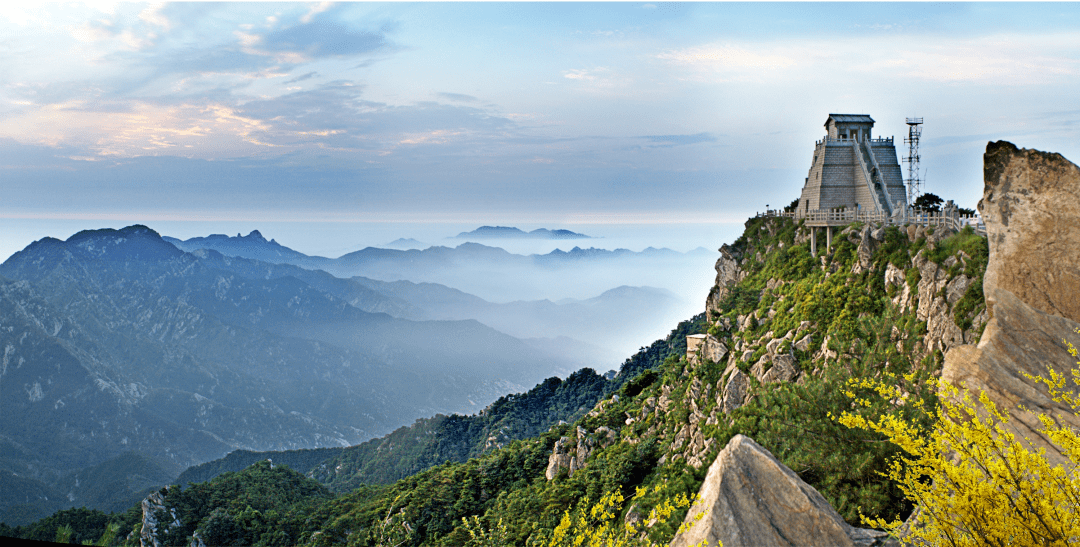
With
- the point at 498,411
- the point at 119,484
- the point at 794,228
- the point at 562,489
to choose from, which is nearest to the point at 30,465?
the point at 119,484

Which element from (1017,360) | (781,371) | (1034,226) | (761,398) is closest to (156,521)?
(781,371)

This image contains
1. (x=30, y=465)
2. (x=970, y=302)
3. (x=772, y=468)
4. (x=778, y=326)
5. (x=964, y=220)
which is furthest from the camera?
(x=30, y=465)

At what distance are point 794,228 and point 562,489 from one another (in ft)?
73.6

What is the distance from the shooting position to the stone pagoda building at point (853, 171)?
3778cm

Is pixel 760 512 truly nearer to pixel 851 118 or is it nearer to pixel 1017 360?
pixel 1017 360

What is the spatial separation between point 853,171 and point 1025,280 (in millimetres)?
26741

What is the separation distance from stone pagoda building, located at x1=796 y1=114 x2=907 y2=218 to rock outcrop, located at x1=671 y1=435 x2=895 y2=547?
3042 centimetres

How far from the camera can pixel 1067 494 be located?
7027 mm

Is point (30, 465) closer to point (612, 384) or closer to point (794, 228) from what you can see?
point (612, 384)

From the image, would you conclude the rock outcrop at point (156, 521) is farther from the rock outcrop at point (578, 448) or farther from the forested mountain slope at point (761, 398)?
the rock outcrop at point (578, 448)

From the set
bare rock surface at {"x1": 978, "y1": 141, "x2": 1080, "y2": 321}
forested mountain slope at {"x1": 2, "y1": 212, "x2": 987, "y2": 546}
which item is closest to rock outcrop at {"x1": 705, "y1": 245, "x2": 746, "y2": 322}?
forested mountain slope at {"x1": 2, "y1": 212, "x2": 987, "y2": 546}

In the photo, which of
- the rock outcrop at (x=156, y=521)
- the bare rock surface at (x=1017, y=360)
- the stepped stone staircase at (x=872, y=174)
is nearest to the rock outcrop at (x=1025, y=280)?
the bare rock surface at (x=1017, y=360)

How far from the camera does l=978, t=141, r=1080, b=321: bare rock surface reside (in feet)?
45.6

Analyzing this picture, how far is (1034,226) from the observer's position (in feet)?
47.5
